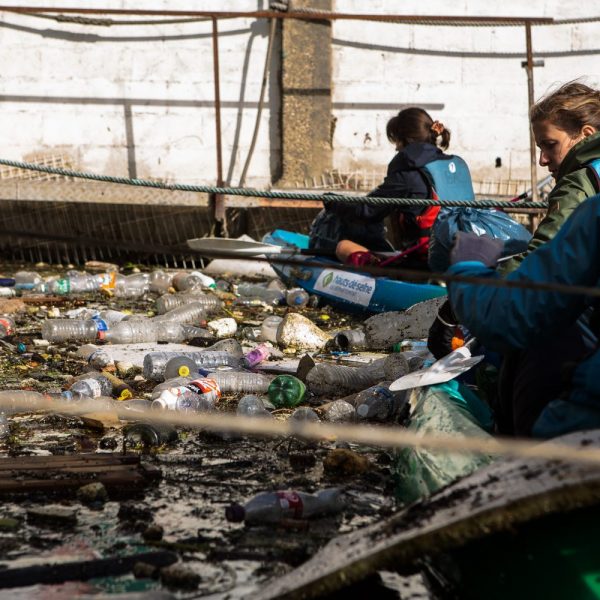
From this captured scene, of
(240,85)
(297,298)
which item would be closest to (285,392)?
(297,298)

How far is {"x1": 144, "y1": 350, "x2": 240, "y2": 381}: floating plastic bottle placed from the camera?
5.52 m

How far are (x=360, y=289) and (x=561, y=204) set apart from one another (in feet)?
12.8

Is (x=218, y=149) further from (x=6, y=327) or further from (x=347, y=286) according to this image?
(x=6, y=327)

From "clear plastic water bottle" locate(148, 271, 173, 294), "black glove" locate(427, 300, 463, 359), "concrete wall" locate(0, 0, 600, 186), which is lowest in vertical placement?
"clear plastic water bottle" locate(148, 271, 173, 294)

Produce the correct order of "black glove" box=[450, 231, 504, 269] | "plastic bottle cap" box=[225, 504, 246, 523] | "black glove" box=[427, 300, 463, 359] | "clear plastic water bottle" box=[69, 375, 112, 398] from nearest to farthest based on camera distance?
"black glove" box=[450, 231, 504, 269]
"plastic bottle cap" box=[225, 504, 246, 523]
"black glove" box=[427, 300, 463, 359]
"clear plastic water bottle" box=[69, 375, 112, 398]

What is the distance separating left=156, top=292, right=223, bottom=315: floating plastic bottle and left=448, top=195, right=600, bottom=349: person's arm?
5216mm

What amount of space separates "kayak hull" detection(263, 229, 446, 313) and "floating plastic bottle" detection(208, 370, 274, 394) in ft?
5.85

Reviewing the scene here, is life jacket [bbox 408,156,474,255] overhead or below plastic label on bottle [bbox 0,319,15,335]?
overhead

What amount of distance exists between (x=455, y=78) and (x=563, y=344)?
962 cm

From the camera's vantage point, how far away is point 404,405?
14.9 ft

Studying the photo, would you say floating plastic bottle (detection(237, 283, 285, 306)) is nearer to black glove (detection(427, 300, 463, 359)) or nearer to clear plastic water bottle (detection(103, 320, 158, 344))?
clear plastic water bottle (detection(103, 320, 158, 344))

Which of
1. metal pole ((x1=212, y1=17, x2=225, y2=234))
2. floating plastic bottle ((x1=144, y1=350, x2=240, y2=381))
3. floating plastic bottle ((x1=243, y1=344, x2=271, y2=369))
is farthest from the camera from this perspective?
metal pole ((x1=212, y1=17, x2=225, y2=234))

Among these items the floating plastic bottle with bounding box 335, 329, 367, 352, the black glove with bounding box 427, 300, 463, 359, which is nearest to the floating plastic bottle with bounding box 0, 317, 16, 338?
A: the floating plastic bottle with bounding box 335, 329, 367, 352

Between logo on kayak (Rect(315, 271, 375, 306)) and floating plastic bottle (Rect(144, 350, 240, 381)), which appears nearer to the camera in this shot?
floating plastic bottle (Rect(144, 350, 240, 381))
